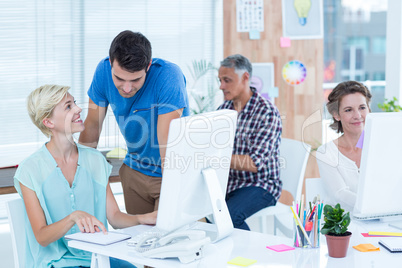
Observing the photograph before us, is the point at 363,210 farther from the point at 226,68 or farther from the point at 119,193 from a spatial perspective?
the point at 119,193

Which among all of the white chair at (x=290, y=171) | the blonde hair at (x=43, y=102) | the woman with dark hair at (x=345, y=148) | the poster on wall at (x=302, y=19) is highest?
the poster on wall at (x=302, y=19)

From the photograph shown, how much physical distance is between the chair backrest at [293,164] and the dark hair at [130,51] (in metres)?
1.37

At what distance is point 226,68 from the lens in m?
3.34

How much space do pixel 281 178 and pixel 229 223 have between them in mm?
1468

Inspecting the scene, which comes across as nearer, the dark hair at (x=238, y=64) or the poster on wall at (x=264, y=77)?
the dark hair at (x=238, y=64)

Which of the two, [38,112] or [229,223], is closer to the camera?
[229,223]

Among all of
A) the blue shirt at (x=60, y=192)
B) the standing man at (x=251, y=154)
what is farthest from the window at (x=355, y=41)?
the blue shirt at (x=60, y=192)

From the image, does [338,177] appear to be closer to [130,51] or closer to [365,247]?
[365,247]

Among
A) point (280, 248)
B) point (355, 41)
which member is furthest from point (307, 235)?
point (355, 41)

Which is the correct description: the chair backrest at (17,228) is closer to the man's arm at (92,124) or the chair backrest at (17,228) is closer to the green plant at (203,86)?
the man's arm at (92,124)

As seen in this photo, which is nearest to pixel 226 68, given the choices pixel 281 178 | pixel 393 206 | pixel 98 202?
pixel 281 178

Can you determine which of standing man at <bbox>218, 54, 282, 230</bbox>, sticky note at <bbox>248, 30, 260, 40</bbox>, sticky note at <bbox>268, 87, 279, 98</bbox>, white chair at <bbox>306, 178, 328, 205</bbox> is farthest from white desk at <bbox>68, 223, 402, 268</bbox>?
sticky note at <bbox>248, 30, 260, 40</bbox>

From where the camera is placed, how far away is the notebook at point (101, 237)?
1.81 m

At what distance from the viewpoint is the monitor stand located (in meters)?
1.78
